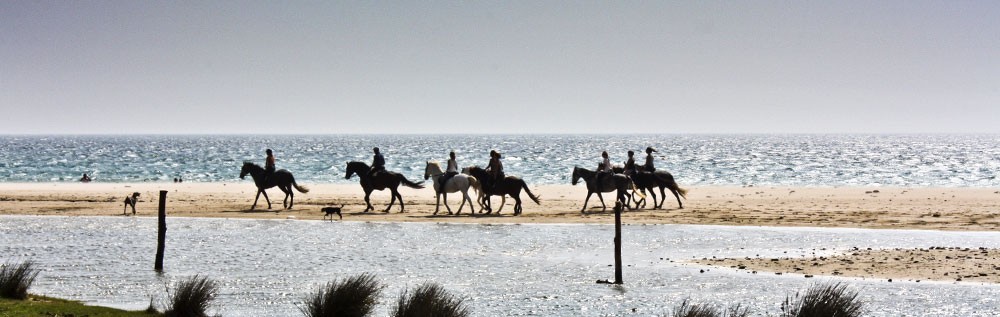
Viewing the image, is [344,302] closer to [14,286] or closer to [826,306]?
[14,286]

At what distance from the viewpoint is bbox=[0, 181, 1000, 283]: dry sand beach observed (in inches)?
858

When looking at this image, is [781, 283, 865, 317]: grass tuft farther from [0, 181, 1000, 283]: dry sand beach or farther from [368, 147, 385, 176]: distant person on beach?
[368, 147, 385, 176]: distant person on beach

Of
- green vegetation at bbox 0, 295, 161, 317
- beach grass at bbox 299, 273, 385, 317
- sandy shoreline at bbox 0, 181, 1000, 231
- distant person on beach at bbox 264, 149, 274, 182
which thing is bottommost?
sandy shoreline at bbox 0, 181, 1000, 231

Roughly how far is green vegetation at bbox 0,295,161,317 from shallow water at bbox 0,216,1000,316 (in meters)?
1.27

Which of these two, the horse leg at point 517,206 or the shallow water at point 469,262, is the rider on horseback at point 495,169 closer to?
the horse leg at point 517,206

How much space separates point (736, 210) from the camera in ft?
122

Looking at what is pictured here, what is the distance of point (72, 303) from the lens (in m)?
16.0

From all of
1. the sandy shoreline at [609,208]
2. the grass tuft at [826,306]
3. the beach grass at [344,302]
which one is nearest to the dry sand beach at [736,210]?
the sandy shoreline at [609,208]

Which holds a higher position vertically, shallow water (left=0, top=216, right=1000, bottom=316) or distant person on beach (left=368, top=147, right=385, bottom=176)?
distant person on beach (left=368, top=147, right=385, bottom=176)

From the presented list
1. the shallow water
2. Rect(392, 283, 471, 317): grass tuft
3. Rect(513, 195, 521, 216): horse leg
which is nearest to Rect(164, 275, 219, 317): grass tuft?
the shallow water

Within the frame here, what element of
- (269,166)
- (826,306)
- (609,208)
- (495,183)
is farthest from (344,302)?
(609,208)

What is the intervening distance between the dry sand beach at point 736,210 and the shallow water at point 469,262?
146cm

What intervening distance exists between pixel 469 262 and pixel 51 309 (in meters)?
9.93

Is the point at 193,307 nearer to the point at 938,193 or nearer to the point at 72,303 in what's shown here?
the point at 72,303
